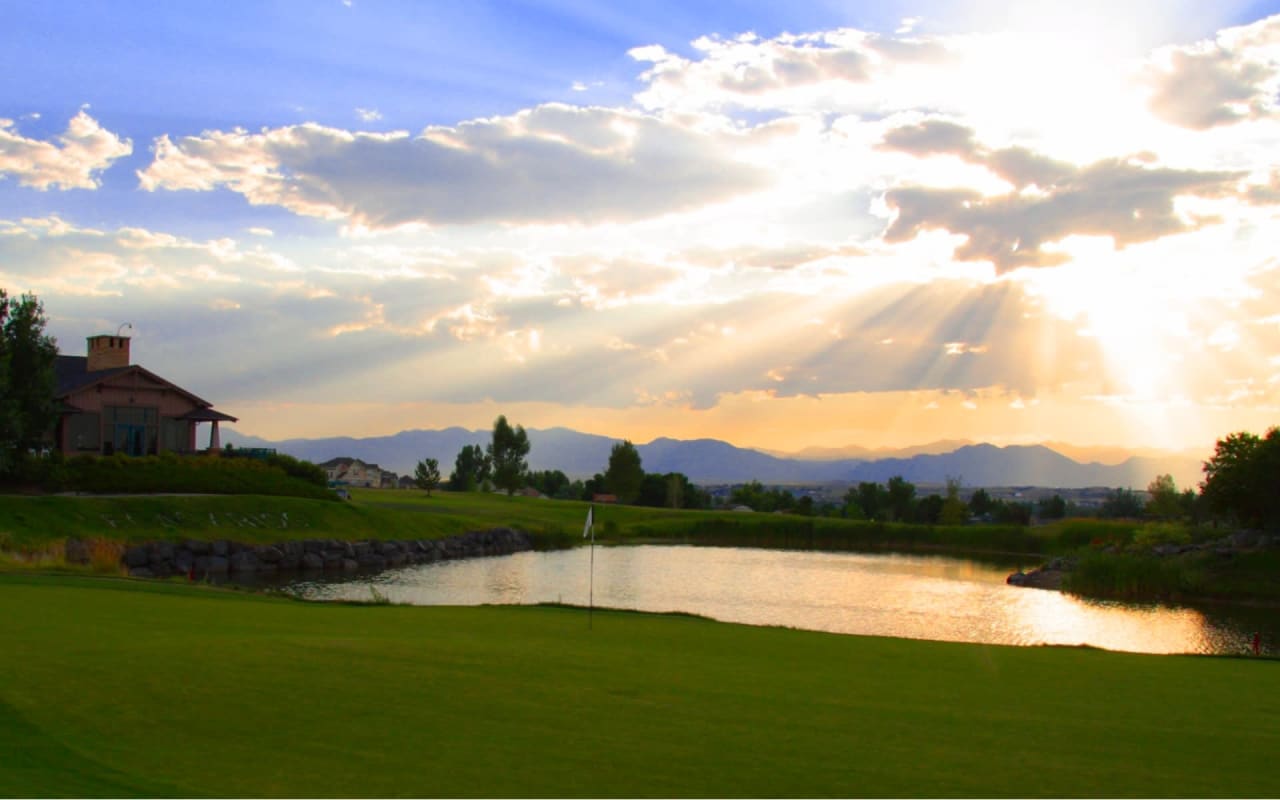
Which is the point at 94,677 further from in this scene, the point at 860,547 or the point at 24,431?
the point at 860,547

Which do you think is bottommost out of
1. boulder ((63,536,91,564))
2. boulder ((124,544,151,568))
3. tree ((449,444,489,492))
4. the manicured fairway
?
boulder ((124,544,151,568))

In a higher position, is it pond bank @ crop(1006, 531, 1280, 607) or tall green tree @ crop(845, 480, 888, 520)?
tall green tree @ crop(845, 480, 888, 520)

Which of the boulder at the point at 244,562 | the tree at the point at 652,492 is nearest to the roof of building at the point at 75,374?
the boulder at the point at 244,562

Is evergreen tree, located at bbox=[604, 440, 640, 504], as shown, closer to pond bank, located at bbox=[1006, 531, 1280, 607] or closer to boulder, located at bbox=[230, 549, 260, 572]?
pond bank, located at bbox=[1006, 531, 1280, 607]

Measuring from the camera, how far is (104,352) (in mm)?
46781

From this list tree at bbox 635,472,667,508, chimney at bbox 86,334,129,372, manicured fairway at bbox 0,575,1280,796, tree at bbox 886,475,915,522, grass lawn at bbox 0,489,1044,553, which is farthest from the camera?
tree at bbox 635,472,667,508

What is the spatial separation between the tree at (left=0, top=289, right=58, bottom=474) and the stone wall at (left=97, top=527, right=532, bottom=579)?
7.43 meters

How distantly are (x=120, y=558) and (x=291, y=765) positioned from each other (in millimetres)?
28416

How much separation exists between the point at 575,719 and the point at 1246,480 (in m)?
40.6

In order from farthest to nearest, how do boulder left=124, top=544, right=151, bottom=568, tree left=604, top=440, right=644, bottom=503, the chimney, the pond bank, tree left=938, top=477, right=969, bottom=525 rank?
tree left=604, top=440, right=644, bottom=503, tree left=938, top=477, right=969, bottom=525, the chimney, the pond bank, boulder left=124, top=544, right=151, bottom=568

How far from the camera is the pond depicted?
1040 inches

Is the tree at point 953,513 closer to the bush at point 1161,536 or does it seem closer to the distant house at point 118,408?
the bush at point 1161,536

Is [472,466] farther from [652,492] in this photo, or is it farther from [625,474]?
[625,474]

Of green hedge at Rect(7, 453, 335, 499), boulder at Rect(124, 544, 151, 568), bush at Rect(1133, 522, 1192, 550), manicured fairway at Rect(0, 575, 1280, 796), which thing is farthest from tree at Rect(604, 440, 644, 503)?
manicured fairway at Rect(0, 575, 1280, 796)
